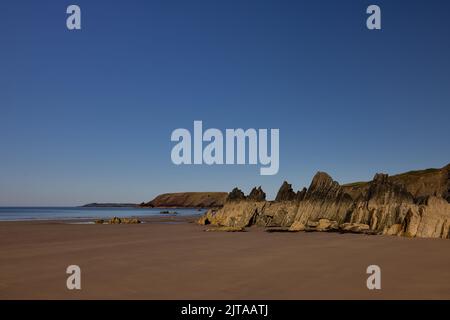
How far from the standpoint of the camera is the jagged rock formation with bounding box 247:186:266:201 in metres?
47.0

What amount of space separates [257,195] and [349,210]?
1269 cm

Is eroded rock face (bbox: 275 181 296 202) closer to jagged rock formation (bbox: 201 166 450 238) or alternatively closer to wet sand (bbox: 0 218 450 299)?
jagged rock formation (bbox: 201 166 450 238)

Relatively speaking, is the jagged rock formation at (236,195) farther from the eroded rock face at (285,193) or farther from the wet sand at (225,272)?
the wet sand at (225,272)

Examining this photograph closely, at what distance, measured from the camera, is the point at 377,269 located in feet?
44.5

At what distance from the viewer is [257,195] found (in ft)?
156

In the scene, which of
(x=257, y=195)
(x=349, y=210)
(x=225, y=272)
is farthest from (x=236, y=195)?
(x=225, y=272)

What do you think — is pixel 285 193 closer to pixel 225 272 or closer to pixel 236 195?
pixel 236 195

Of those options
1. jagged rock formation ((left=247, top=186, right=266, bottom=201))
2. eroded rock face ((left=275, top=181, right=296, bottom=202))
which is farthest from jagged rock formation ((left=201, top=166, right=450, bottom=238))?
jagged rock formation ((left=247, top=186, right=266, bottom=201))

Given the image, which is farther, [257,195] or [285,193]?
[257,195]

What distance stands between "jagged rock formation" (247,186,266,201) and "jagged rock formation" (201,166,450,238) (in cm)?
62

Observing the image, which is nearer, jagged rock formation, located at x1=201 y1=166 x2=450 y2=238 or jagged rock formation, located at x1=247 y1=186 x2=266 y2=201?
jagged rock formation, located at x1=201 y1=166 x2=450 y2=238

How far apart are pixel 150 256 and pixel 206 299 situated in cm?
794

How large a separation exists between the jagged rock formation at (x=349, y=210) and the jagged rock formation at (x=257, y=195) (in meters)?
0.62
